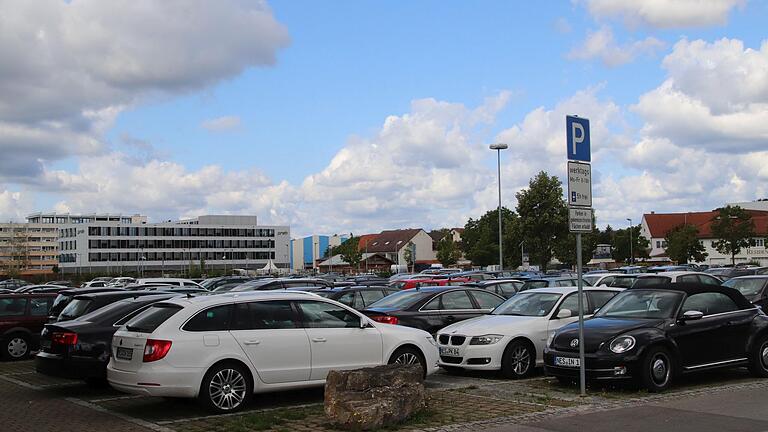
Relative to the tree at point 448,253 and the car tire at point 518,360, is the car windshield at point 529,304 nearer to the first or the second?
the car tire at point 518,360

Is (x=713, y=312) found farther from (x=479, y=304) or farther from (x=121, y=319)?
(x=121, y=319)

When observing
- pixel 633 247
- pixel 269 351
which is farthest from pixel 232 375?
pixel 633 247

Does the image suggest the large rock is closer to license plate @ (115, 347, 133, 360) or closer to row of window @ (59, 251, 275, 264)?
license plate @ (115, 347, 133, 360)

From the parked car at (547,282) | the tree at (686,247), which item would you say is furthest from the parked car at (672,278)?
the tree at (686,247)

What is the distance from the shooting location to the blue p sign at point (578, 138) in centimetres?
1124

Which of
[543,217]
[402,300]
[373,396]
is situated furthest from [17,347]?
[543,217]

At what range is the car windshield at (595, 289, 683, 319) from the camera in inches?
469

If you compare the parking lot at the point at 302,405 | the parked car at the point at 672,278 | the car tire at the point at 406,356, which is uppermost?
the parked car at the point at 672,278

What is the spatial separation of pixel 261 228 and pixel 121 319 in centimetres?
13190

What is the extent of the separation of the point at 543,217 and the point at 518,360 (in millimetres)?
49804

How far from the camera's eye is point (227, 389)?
1004 centimetres

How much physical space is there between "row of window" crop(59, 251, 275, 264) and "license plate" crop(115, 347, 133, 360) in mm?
122072

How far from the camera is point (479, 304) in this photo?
15.6 metres

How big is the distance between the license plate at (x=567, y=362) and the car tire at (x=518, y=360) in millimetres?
1345
